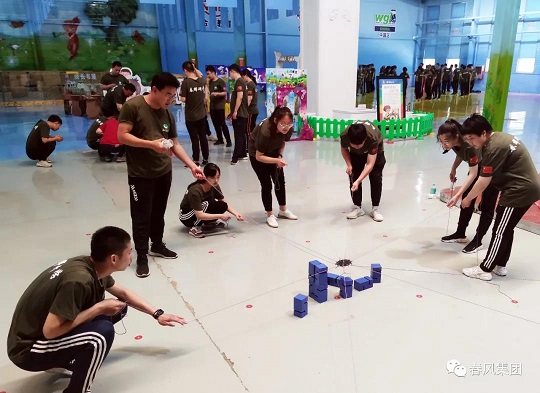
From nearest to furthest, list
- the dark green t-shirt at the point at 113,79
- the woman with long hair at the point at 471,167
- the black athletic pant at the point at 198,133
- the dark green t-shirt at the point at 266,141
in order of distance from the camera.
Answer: the woman with long hair at the point at 471,167 < the dark green t-shirt at the point at 266,141 < the black athletic pant at the point at 198,133 < the dark green t-shirt at the point at 113,79

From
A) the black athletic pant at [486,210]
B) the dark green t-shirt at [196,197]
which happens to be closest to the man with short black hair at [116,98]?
the dark green t-shirt at [196,197]

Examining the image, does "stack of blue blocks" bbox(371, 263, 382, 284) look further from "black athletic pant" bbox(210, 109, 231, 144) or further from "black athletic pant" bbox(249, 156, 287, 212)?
"black athletic pant" bbox(210, 109, 231, 144)

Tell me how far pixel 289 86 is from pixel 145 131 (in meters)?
5.78

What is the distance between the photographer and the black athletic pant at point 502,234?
277 centimetres

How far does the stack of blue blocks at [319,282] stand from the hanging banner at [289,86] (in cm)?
600

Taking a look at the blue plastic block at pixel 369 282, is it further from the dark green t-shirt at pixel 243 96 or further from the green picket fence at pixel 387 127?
the green picket fence at pixel 387 127

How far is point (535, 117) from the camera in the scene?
11922mm

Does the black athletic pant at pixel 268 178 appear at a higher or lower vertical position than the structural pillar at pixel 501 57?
→ lower

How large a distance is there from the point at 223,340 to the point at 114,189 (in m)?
3.49

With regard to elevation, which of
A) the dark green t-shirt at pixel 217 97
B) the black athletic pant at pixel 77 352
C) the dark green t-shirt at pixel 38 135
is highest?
the dark green t-shirt at pixel 217 97

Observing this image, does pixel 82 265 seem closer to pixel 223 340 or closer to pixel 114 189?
pixel 223 340

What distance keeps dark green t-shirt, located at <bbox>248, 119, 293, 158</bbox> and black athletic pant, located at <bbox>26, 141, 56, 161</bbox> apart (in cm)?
414

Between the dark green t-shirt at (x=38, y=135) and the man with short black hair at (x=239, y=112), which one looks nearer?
the dark green t-shirt at (x=38, y=135)

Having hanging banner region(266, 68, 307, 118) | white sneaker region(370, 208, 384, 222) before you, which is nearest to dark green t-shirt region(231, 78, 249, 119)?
hanging banner region(266, 68, 307, 118)
